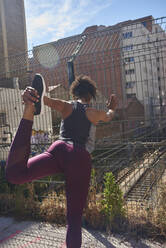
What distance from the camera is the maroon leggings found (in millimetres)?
1960

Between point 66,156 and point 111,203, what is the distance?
1822mm

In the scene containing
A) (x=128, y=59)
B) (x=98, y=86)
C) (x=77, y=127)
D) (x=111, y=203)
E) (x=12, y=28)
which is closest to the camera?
(x=77, y=127)

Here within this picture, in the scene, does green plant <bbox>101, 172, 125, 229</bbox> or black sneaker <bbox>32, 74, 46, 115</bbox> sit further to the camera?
green plant <bbox>101, 172, 125, 229</bbox>

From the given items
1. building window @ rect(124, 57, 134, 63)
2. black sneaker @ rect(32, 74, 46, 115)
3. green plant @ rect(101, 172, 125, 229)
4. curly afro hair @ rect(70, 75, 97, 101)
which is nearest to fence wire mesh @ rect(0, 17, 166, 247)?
building window @ rect(124, 57, 134, 63)

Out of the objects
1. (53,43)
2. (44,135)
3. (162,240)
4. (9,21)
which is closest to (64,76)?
(53,43)

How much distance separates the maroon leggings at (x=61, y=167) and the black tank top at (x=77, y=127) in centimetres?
8

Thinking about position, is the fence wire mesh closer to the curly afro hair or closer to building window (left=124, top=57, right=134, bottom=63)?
building window (left=124, top=57, right=134, bottom=63)

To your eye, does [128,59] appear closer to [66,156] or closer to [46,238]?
[66,156]

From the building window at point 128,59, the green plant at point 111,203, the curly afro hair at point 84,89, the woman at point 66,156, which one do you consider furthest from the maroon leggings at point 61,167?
the building window at point 128,59

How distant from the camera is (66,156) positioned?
6.75 feet

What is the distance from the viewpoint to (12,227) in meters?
3.82

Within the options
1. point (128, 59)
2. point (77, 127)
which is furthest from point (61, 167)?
point (128, 59)

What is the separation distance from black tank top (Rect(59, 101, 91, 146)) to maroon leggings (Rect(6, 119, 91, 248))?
3.3 inches

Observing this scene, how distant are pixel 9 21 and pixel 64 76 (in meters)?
13.5
